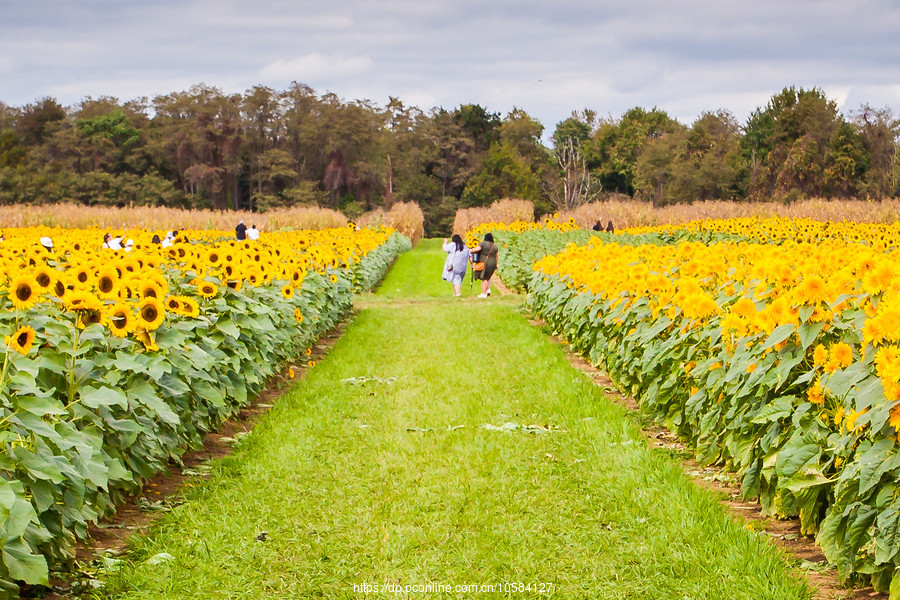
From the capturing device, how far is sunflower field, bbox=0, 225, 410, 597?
3.47 metres

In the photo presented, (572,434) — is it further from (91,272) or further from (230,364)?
(91,272)

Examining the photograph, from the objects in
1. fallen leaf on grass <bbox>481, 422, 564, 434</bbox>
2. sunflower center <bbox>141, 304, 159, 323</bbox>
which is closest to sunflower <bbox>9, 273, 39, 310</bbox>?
sunflower center <bbox>141, 304, 159, 323</bbox>

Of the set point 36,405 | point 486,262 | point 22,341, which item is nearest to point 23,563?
point 36,405

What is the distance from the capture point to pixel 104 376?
451 cm

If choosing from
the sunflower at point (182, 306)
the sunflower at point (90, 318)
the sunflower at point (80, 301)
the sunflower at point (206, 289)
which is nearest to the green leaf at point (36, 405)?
the sunflower at point (80, 301)

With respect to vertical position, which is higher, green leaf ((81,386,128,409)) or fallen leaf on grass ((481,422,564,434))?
green leaf ((81,386,128,409))

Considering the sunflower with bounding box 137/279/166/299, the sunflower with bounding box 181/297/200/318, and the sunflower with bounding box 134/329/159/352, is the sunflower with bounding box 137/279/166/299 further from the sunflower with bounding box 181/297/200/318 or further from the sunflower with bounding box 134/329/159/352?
the sunflower with bounding box 181/297/200/318

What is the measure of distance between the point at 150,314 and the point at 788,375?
3513 mm

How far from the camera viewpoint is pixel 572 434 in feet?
20.7

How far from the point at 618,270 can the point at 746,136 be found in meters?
57.2

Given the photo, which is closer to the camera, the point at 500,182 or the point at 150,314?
the point at 150,314

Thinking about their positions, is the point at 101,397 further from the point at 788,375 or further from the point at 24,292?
the point at 788,375

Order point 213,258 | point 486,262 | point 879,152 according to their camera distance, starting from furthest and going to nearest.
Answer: point 879,152, point 486,262, point 213,258

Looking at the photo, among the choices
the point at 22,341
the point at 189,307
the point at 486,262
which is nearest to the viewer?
the point at 22,341
